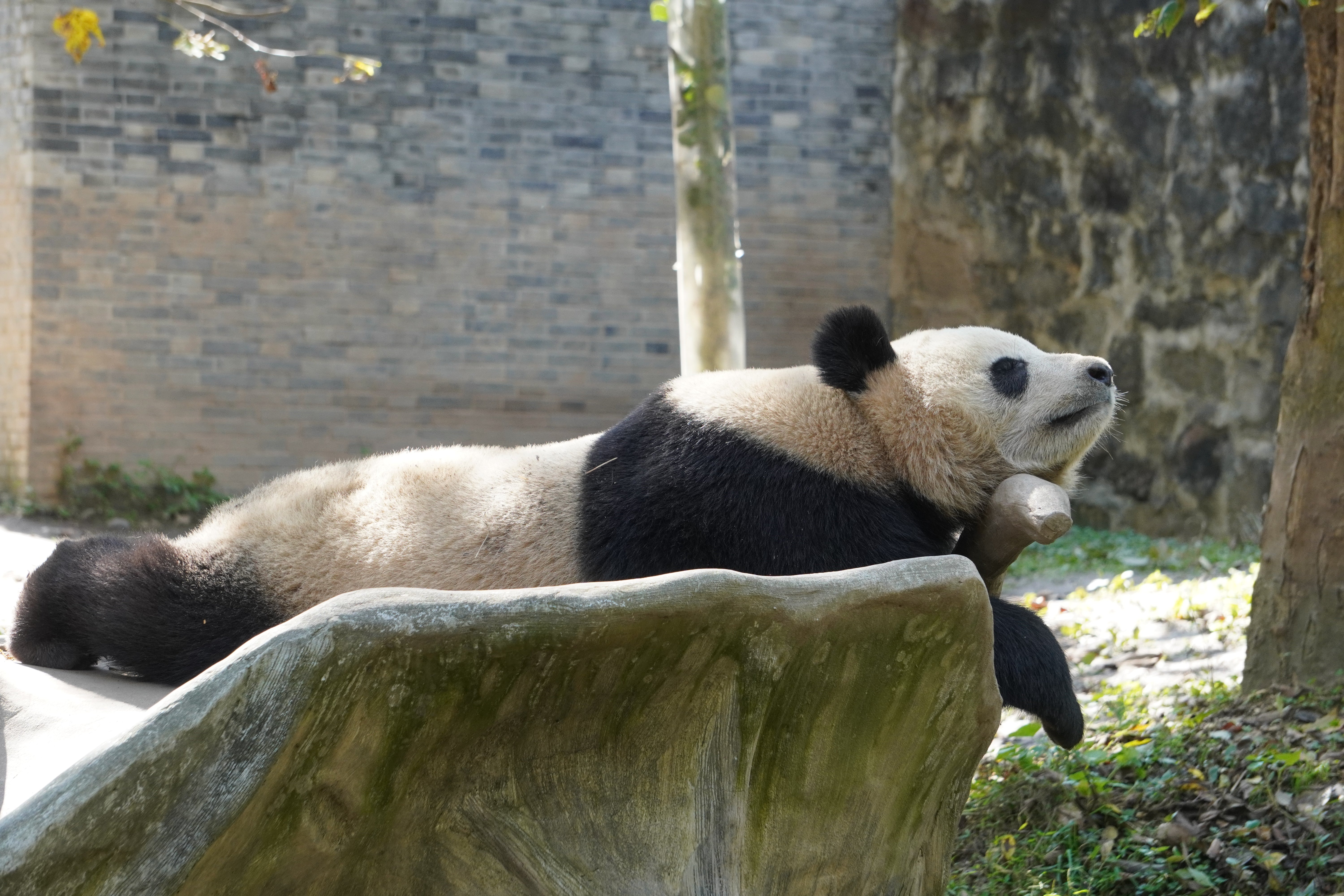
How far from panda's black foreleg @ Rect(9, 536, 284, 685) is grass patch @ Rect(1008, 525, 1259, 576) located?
5.32 m

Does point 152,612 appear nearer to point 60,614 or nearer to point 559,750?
point 60,614

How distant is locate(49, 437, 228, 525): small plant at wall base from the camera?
32.5ft

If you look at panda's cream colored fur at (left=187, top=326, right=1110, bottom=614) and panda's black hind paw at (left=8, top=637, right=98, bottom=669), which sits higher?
panda's cream colored fur at (left=187, top=326, right=1110, bottom=614)

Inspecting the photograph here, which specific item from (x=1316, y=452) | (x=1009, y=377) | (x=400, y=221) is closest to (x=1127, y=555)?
(x=1316, y=452)

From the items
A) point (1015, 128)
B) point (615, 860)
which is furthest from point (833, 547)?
point (1015, 128)

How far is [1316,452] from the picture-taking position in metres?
3.64

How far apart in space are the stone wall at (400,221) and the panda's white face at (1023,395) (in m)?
7.65

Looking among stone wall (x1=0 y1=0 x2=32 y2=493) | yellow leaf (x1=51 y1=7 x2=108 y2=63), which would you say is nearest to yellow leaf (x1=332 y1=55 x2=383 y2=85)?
yellow leaf (x1=51 y1=7 x2=108 y2=63)

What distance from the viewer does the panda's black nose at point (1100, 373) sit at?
9.78ft

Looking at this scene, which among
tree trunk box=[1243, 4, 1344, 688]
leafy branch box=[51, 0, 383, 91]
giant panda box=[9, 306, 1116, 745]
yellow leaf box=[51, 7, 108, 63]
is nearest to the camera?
giant panda box=[9, 306, 1116, 745]

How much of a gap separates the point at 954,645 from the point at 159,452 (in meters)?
9.58

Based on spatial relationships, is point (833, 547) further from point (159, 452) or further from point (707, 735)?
point (159, 452)

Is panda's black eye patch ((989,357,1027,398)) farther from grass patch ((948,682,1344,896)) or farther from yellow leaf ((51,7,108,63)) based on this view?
yellow leaf ((51,7,108,63))

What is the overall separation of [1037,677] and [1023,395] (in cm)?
79
